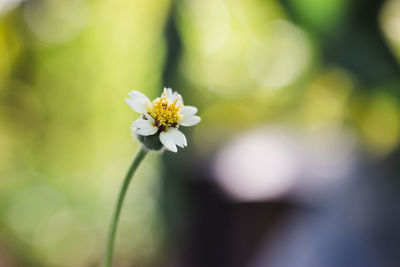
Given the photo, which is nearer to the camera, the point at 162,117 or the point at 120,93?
the point at 162,117

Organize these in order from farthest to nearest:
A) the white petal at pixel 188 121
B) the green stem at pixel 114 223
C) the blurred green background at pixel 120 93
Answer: the blurred green background at pixel 120 93 < the white petal at pixel 188 121 < the green stem at pixel 114 223

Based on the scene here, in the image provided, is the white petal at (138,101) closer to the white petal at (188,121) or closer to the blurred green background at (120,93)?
the white petal at (188,121)

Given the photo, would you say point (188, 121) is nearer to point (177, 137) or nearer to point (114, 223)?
point (177, 137)

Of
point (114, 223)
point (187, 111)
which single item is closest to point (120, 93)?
point (187, 111)

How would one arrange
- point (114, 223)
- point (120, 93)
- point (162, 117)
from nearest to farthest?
point (114, 223) < point (162, 117) < point (120, 93)

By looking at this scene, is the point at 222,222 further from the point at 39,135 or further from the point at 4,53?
the point at 4,53

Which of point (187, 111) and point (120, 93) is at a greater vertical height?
point (120, 93)

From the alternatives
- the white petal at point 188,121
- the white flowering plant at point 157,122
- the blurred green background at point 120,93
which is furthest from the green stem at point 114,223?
the blurred green background at point 120,93

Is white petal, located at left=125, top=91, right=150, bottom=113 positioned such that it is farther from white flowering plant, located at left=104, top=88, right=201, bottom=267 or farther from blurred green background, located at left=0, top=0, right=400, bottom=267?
blurred green background, located at left=0, top=0, right=400, bottom=267
